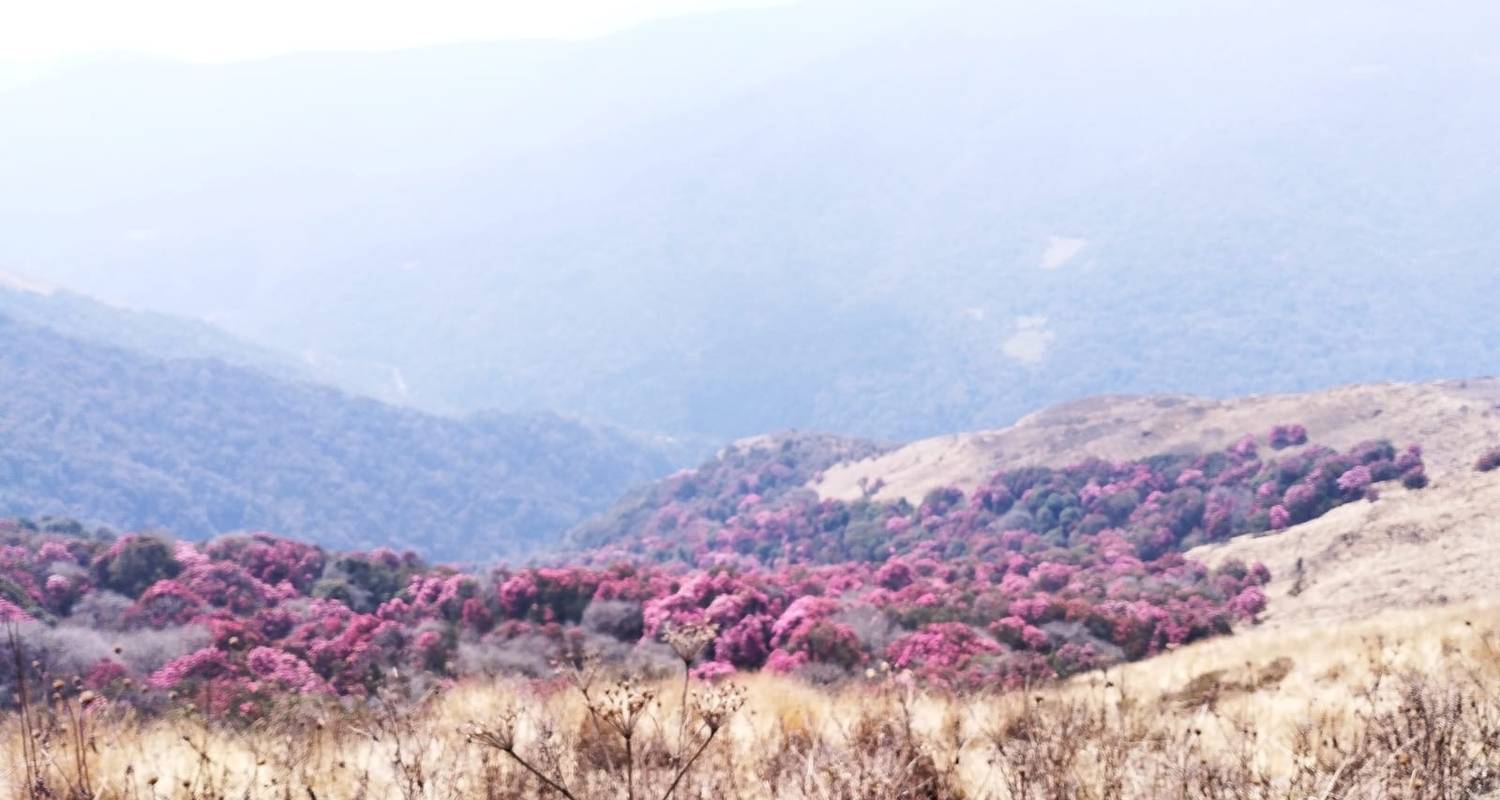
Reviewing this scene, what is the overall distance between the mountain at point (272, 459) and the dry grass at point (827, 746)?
98.5 meters

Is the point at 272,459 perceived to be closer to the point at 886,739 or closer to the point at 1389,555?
the point at 1389,555

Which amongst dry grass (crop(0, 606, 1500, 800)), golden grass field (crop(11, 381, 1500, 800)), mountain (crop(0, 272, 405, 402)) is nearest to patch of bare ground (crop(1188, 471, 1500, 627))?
golden grass field (crop(11, 381, 1500, 800))

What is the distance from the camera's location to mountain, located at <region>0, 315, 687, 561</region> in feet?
328

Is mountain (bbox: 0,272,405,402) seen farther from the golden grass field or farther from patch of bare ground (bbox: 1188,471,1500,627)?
the golden grass field

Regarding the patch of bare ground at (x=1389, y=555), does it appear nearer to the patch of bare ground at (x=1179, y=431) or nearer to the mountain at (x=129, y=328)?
the patch of bare ground at (x=1179, y=431)

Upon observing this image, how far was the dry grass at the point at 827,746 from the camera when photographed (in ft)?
16.0

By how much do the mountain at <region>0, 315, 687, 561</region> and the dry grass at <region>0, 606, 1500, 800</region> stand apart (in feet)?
323

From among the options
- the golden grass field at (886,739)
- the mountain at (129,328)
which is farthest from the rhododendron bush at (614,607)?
the mountain at (129,328)

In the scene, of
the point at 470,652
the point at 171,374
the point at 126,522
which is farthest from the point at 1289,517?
the point at 171,374

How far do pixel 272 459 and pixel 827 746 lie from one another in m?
133

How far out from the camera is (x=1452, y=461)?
3556cm

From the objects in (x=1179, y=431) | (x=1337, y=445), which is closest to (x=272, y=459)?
(x=1179, y=431)

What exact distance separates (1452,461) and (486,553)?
104 metres

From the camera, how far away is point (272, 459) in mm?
125938
